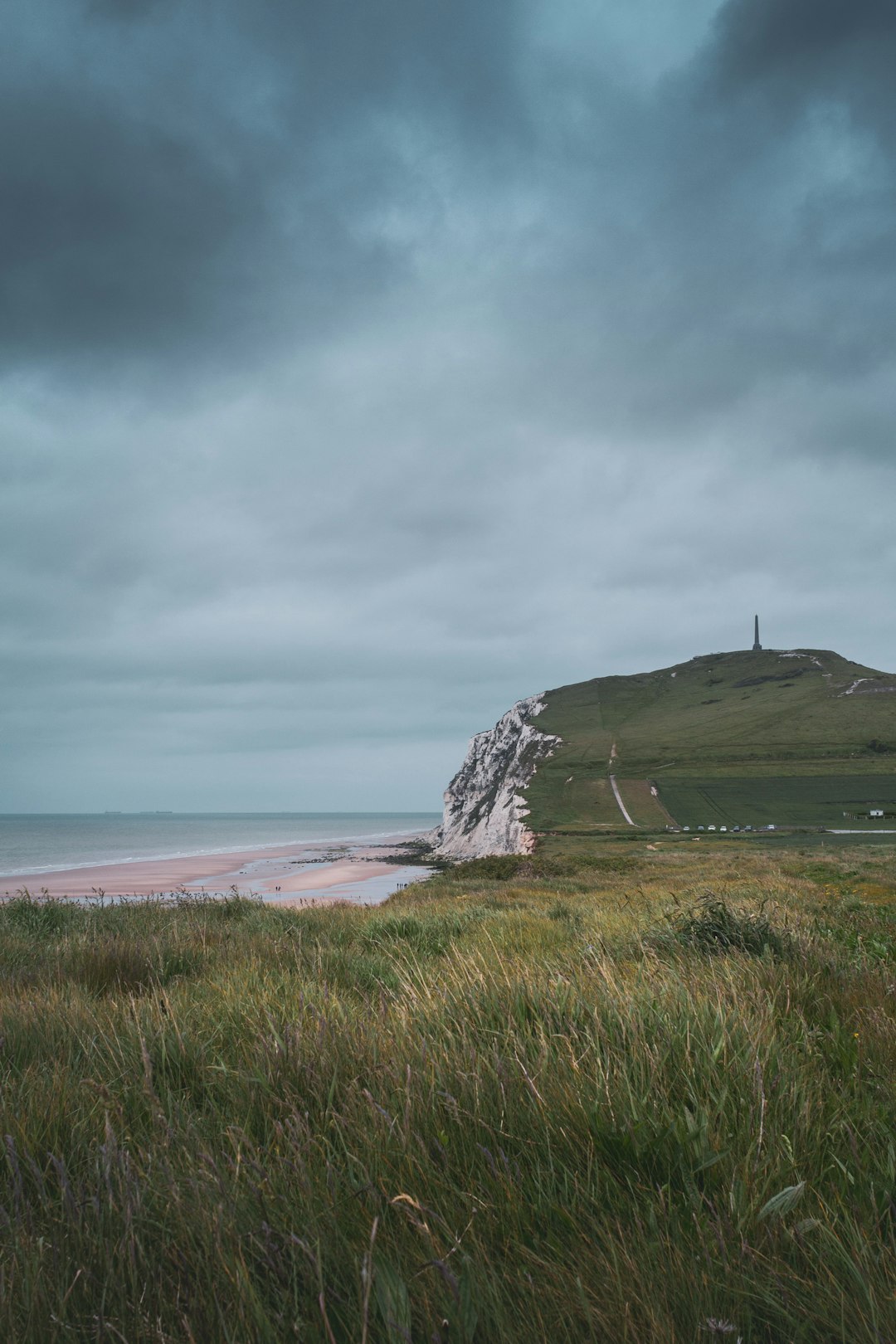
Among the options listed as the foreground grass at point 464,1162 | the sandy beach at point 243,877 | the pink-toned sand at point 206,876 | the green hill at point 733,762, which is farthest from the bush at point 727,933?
the green hill at point 733,762

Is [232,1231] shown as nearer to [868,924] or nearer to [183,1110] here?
[183,1110]

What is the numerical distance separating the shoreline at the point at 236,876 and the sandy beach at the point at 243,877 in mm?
A: 63

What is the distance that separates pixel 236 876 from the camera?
222ft

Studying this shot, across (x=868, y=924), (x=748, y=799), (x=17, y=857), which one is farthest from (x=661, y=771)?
(x=868, y=924)

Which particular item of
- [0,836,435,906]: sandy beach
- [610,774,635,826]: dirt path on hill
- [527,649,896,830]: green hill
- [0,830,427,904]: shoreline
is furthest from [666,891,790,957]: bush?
[610,774,635,826]: dirt path on hill

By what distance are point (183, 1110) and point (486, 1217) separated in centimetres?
134

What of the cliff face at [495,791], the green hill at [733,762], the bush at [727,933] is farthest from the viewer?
the cliff face at [495,791]

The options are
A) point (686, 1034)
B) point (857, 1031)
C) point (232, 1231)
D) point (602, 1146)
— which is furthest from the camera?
point (857, 1031)

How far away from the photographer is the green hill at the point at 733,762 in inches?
3903

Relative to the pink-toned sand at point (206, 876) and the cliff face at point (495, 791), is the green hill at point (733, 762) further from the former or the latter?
the pink-toned sand at point (206, 876)

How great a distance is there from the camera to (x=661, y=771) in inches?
5271

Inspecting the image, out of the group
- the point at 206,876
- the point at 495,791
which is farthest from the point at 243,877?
the point at 495,791

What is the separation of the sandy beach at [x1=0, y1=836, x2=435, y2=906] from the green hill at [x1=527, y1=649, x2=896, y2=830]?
27.3 meters

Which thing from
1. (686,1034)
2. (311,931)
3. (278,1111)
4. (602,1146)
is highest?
(686,1034)
